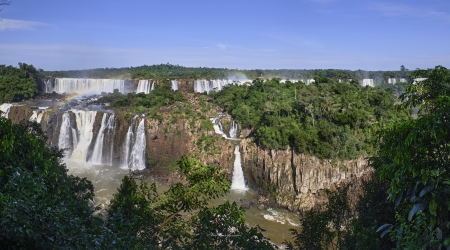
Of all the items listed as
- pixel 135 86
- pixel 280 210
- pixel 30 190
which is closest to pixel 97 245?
pixel 30 190

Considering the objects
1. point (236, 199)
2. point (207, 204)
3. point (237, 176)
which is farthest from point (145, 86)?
point (207, 204)

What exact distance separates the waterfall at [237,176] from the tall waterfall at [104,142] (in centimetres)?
947

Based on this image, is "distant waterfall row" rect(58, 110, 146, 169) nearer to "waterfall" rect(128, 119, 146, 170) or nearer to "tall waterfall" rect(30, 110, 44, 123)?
"waterfall" rect(128, 119, 146, 170)

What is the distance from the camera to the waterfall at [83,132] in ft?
84.7

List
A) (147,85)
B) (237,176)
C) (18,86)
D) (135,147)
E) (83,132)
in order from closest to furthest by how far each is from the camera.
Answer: (237,176) → (135,147) → (83,132) → (18,86) → (147,85)

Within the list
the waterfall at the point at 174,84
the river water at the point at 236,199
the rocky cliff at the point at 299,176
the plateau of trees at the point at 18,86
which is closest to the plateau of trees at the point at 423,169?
the river water at the point at 236,199

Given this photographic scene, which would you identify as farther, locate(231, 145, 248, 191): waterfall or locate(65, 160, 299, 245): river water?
locate(231, 145, 248, 191): waterfall

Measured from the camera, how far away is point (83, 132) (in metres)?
26.2

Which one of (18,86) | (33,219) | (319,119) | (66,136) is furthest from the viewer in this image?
(18,86)

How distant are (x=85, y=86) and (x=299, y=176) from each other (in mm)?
29725

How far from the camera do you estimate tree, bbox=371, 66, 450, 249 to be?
3398 mm

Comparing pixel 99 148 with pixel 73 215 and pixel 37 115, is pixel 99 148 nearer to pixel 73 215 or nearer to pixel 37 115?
pixel 37 115

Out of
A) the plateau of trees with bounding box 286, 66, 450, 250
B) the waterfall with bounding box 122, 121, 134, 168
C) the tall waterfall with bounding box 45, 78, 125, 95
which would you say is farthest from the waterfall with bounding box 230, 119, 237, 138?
the plateau of trees with bounding box 286, 66, 450, 250

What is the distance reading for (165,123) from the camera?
2545 cm
